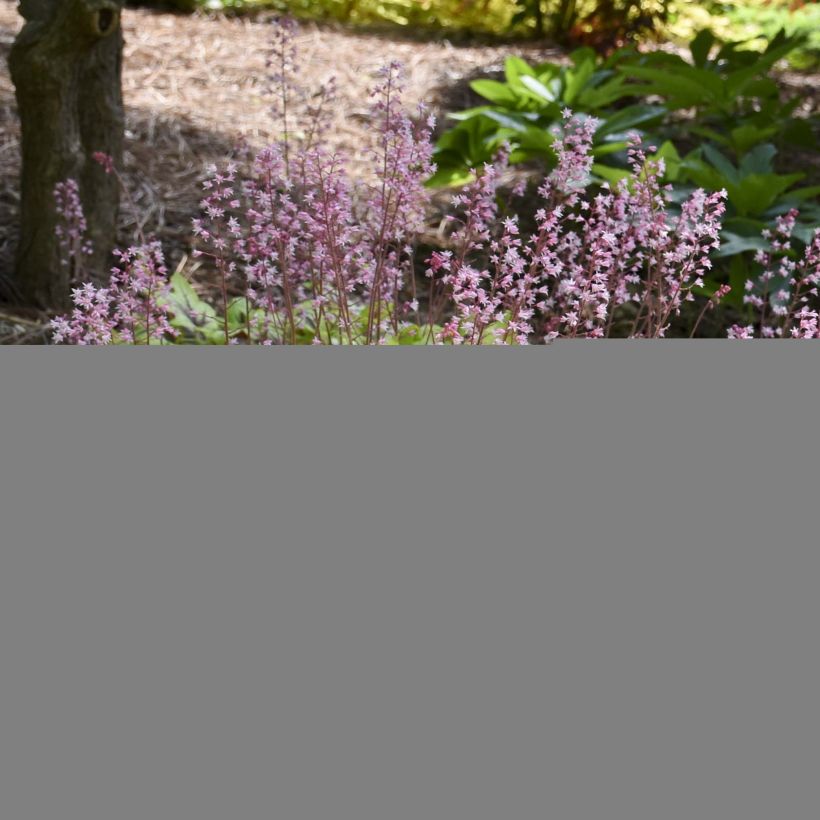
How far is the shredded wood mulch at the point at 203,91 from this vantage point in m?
4.03

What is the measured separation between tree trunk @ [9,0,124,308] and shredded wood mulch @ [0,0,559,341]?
0.20 metres

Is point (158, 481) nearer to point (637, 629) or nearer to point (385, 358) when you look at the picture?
point (385, 358)

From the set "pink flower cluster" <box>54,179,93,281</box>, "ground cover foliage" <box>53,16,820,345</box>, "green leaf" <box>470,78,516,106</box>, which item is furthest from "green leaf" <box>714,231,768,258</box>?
"pink flower cluster" <box>54,179,93,281</box>

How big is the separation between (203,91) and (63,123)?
226 cm

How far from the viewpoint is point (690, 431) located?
103cm

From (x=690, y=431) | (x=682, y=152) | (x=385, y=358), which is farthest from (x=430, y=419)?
(x=682, y=152)

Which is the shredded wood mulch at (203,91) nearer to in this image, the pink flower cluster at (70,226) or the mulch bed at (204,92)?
the mulch bed at (204,92)

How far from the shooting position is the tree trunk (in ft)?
9.14

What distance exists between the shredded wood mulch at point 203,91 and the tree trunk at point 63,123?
204 millimetres

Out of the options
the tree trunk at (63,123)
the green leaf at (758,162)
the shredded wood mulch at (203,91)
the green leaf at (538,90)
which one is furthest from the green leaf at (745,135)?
the tree trunk at (63,123)

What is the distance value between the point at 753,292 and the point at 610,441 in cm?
250

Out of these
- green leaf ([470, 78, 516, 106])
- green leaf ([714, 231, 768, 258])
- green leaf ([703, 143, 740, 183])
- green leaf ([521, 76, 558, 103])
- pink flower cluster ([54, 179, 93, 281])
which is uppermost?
green leaf ([521, 76, 558, 103])

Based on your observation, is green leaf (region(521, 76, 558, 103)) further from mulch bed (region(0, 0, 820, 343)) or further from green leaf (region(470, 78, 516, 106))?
mulch bed (region(0, 0, 820, 343))

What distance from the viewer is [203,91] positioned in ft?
16.8
